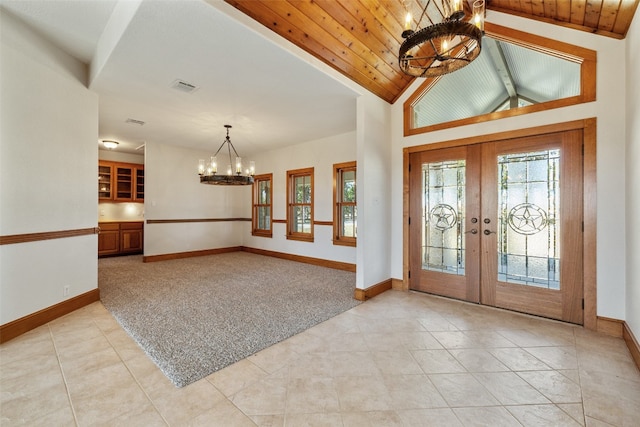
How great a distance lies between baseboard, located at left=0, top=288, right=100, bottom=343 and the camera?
2518mm

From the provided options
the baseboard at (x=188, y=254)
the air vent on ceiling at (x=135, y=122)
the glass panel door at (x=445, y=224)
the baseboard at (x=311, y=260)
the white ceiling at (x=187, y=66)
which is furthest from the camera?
the baseboard at (x=188, y=254)

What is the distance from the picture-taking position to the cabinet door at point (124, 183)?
712cm

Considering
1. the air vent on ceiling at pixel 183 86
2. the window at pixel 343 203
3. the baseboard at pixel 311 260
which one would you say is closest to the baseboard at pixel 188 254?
the baseboard at pixel 311 260

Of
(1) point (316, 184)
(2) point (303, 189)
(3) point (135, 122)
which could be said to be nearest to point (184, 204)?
(3) point (135, 122)

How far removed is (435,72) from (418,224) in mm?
2220

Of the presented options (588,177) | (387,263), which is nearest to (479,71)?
(588,177)

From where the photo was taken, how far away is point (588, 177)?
2.82 metres

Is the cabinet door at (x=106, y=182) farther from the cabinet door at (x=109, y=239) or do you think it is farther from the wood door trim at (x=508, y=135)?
the wood door trim at (x=508, y=135)

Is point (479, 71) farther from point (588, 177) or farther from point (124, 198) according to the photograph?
point (124, 198)

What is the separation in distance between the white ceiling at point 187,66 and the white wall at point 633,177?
101 inches

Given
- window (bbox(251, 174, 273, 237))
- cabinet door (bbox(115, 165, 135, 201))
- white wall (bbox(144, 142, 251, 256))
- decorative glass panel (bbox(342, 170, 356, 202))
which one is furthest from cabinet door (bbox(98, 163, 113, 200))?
decorative glass panel (bbox(342, 170, 356, 202))

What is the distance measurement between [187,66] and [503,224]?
402 centimetres

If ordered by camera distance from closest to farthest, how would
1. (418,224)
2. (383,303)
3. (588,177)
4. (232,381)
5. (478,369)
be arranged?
(232,381), (478,369), (588,177), (383,303), (418,224)

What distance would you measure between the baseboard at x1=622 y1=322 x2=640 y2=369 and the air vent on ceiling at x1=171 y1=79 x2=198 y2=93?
5.02 metres
